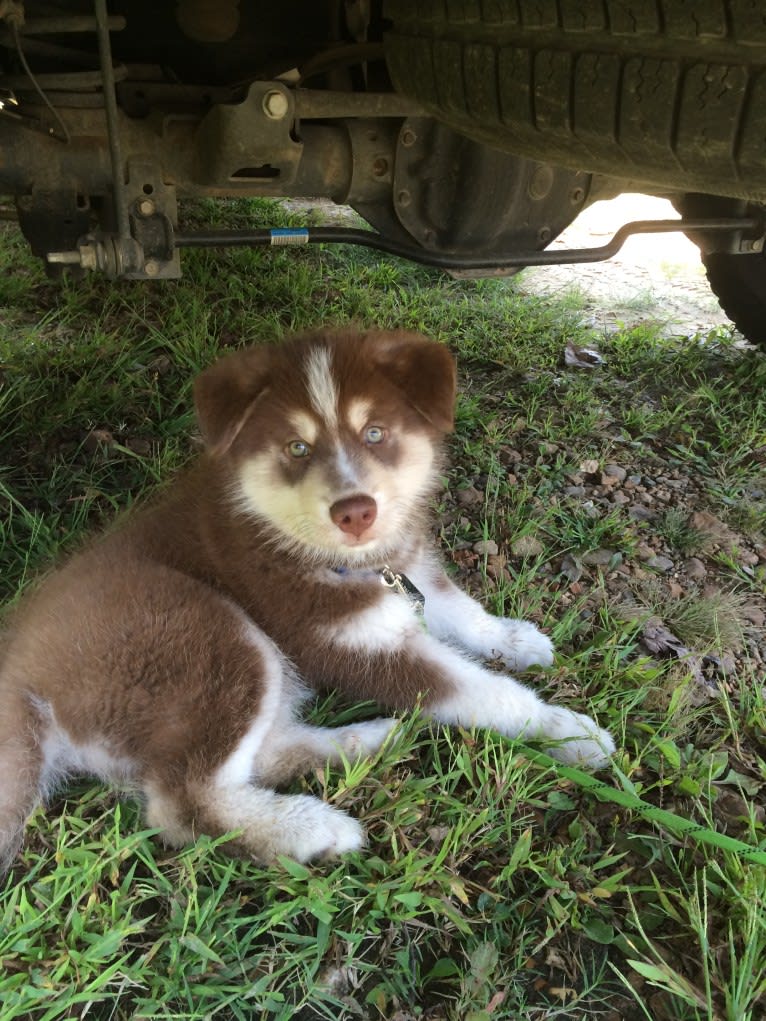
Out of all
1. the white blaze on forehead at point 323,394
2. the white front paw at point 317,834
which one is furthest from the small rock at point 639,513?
the white front paw at point 317,834

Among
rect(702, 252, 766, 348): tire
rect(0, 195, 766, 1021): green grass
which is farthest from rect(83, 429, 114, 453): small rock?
rect(702, 252, 766, 348): tire

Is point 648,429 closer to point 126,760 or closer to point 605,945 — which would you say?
point 605,945

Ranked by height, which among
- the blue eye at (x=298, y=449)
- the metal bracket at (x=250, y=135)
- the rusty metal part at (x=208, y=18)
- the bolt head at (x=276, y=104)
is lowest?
the blue eye at (x=298, y=449)

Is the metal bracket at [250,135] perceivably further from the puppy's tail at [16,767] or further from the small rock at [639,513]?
the small rock at [639,513]

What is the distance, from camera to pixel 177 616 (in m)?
2.01

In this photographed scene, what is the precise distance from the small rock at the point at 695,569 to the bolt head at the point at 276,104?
2162 mm

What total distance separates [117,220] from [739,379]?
3.16 meters

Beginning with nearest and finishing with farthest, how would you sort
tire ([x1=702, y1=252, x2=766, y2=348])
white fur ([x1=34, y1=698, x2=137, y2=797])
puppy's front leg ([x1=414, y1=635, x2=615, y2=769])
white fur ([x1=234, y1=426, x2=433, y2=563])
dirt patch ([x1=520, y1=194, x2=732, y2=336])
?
white fur ([x1=34, y1=698, x2=137, y2=797]) < white fur ([x1=234, y1=426, x2=433, y2=563]) < puppy's front leg ([x1=414, y1=635, x2=615, y2=769]) < tire ([x1=702, y1=252, x2=766, y2=348]) < dirt patch ([x1=520, y1=194, x2=732, y2=336])

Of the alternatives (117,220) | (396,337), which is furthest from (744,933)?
(117,220)

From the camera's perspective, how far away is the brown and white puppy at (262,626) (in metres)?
1.89

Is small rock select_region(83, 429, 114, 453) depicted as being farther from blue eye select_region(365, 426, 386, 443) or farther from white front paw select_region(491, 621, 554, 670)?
white front paw select_region(491, 621, 554, 670)

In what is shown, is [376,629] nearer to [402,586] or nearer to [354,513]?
[402,586]

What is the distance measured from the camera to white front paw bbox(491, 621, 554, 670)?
249 cm

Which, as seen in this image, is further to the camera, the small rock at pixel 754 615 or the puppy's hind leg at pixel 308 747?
the small rock at pixel 754 615
